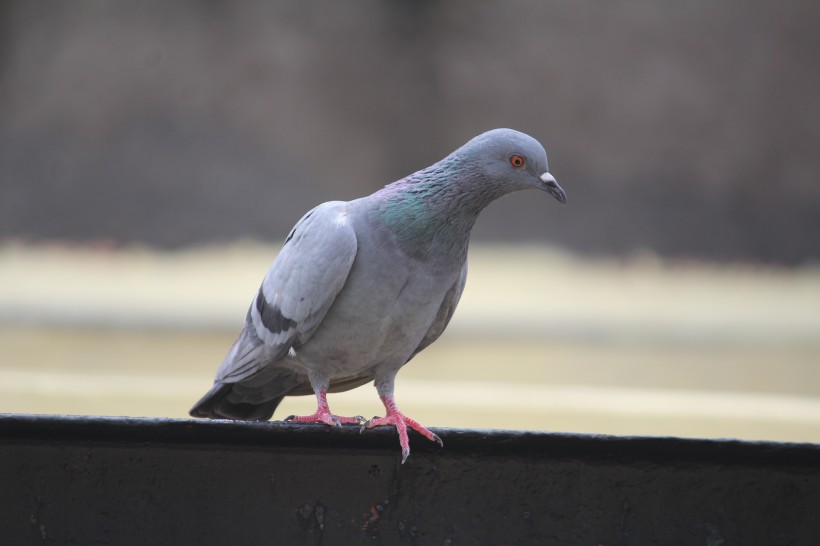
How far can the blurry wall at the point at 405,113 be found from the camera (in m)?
6.62

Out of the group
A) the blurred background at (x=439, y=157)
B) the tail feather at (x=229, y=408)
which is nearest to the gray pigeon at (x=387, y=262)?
the tail feather at (x=229, y=408)

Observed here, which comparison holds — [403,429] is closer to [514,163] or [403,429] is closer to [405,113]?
[514,163]

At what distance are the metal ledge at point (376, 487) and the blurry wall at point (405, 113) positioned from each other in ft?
17.3

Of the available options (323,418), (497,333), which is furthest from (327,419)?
(497,333)

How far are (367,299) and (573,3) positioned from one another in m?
4.98

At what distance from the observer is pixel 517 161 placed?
2.13m

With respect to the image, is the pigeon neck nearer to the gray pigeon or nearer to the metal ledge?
Result: the gray pigeon

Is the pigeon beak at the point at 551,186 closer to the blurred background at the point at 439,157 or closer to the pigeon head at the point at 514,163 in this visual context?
the pigeon head at the point at 514,163

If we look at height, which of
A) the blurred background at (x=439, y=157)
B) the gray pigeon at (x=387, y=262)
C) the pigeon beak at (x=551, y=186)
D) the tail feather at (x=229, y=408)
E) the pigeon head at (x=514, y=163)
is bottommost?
the tail feather at (x=229, y=408)

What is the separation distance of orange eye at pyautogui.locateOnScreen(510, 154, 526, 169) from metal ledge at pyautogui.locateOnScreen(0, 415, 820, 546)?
31.9 inches

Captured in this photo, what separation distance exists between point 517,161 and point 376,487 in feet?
3.01

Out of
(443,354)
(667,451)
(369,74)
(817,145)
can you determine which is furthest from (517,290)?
(667,451)

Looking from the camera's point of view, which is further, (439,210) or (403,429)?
(439,210)

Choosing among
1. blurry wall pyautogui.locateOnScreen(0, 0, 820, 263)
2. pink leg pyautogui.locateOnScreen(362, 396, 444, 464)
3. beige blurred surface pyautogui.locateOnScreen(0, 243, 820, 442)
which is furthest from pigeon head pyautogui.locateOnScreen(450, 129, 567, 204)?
blurry wall pyautogui.locateOnScreen(0, 0, 820, 263)
